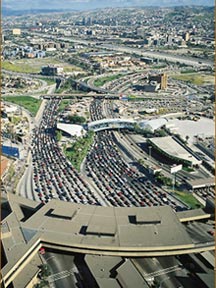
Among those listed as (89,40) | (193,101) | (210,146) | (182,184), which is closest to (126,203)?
(182,184)

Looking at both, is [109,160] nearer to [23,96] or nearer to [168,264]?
[168,264]

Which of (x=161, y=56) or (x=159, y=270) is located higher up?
(x=161, y=56)

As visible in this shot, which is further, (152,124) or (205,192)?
(152,124)

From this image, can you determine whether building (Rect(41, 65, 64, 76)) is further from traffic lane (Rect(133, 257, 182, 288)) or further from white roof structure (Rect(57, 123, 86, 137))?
traffic lane (Rect(133, 257, 182, 288))

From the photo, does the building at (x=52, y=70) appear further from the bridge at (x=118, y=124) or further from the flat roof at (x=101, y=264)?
the flat roof at (x=101, y=264)

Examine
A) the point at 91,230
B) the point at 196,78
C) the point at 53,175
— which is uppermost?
the point at 196,78

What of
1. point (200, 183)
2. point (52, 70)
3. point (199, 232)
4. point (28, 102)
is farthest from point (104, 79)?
point (199, 232)

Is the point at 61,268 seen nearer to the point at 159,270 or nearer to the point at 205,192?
the point at 159,270
